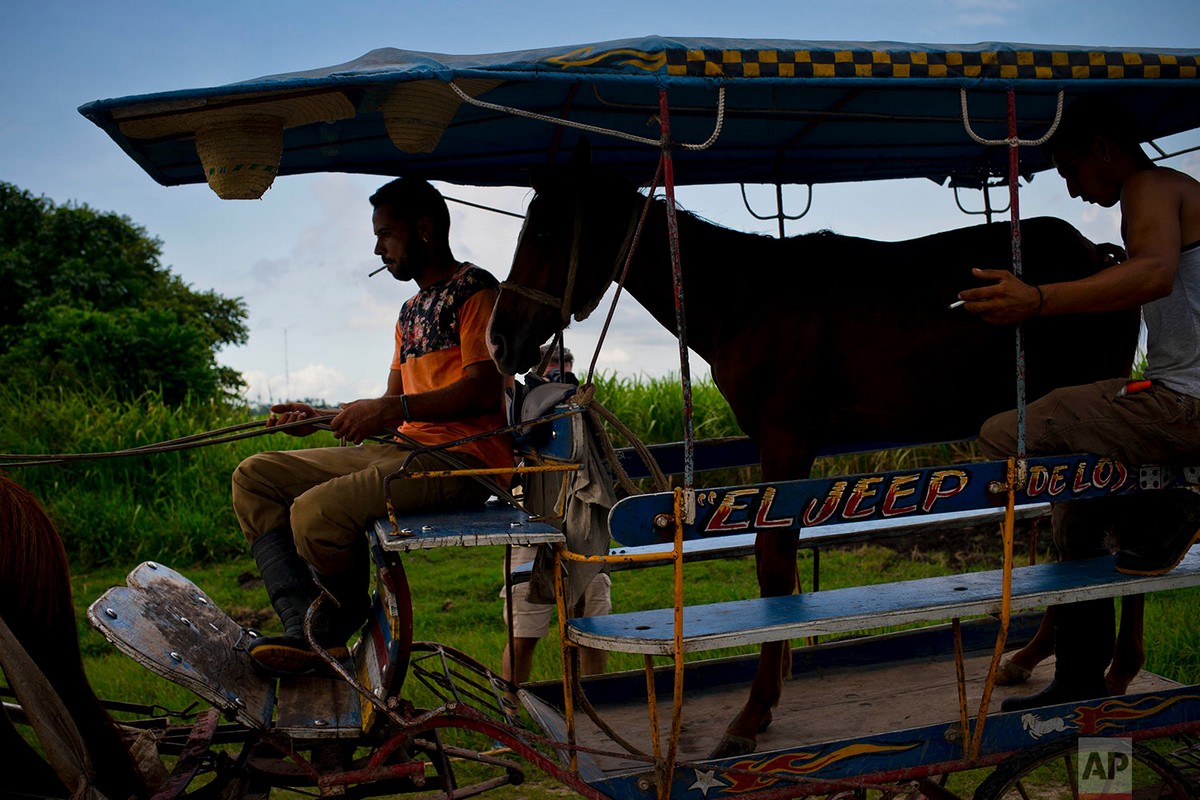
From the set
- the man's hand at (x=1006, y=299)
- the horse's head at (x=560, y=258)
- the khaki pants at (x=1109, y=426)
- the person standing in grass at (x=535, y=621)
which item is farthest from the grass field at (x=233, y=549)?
the man's hand at (x=1006, y=299)

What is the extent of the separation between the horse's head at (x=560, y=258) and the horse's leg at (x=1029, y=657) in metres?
2.29

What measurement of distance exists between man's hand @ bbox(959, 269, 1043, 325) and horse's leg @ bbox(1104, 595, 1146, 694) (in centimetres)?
165

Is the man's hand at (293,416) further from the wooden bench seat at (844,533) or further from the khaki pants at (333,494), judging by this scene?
the wooden bench seat at (844,533)

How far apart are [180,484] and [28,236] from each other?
22.0 metres

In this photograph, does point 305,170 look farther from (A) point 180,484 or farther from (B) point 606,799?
(A) point 180,484

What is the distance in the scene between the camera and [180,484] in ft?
30.2

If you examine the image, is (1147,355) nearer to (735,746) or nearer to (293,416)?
(735,746)

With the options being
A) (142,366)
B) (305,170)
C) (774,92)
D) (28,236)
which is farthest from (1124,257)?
(28,236)

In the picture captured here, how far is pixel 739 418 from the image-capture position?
3.62 metres

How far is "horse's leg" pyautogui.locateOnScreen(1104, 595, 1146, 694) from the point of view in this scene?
3.86m

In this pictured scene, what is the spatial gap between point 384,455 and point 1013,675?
8.78ft

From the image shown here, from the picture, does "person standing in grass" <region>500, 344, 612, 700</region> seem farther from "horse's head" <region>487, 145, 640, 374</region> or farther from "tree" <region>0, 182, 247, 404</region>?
"tree" <region>0, 182, 247, 404</region>

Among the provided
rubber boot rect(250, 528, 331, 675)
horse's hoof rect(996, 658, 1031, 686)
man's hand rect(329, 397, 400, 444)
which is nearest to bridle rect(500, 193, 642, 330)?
man's hand rect(329, 397, 400, 444)

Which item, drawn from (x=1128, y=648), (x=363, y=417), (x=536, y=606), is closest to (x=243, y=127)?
(x=363, y=417)
